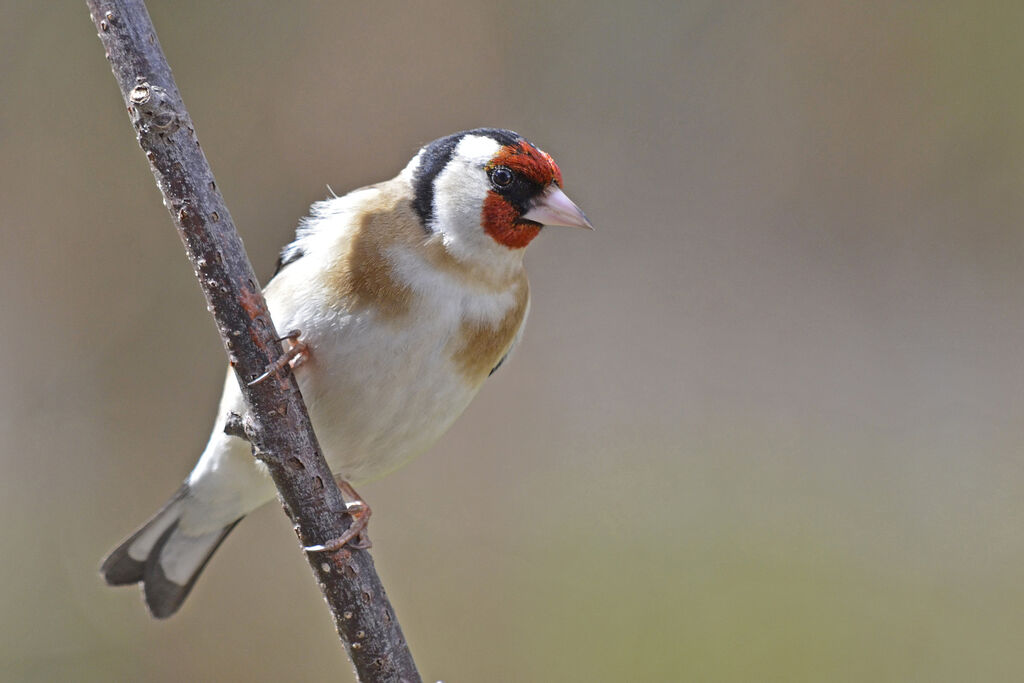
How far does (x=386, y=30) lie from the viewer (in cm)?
473

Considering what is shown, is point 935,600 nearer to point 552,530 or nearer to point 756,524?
point 756,524

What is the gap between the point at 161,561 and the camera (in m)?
2.59

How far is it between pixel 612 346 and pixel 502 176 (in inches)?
107

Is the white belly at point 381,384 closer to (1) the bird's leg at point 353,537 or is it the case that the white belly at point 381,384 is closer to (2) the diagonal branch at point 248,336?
(1) the bird's leg at point 353,537

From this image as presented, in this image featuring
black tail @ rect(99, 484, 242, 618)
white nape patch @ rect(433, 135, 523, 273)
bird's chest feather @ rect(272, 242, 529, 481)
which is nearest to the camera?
bird's chest feather @ rect(272, 242, 529, 481)

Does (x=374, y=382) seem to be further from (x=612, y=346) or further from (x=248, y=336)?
(x=612, y=346)

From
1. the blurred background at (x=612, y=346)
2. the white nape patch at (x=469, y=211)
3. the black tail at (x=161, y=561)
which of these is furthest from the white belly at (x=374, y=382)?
the blurred background at (x=612, y=346)

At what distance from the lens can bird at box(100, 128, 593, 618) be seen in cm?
202

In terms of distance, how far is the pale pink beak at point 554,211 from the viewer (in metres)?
2.09

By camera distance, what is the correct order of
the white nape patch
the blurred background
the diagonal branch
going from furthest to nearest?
the blurred background
the white nape patch
the diagonal branch

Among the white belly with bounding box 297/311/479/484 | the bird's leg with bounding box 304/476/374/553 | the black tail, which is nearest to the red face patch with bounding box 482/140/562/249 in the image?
the white belly with bounding box 297/311/479/484

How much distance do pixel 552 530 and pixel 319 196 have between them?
1.65 meters

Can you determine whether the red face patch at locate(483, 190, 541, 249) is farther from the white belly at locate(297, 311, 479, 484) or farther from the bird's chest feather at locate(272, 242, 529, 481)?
the white belly at locate(297, 311, 479, 484)

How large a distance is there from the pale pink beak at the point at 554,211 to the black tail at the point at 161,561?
1.14m
